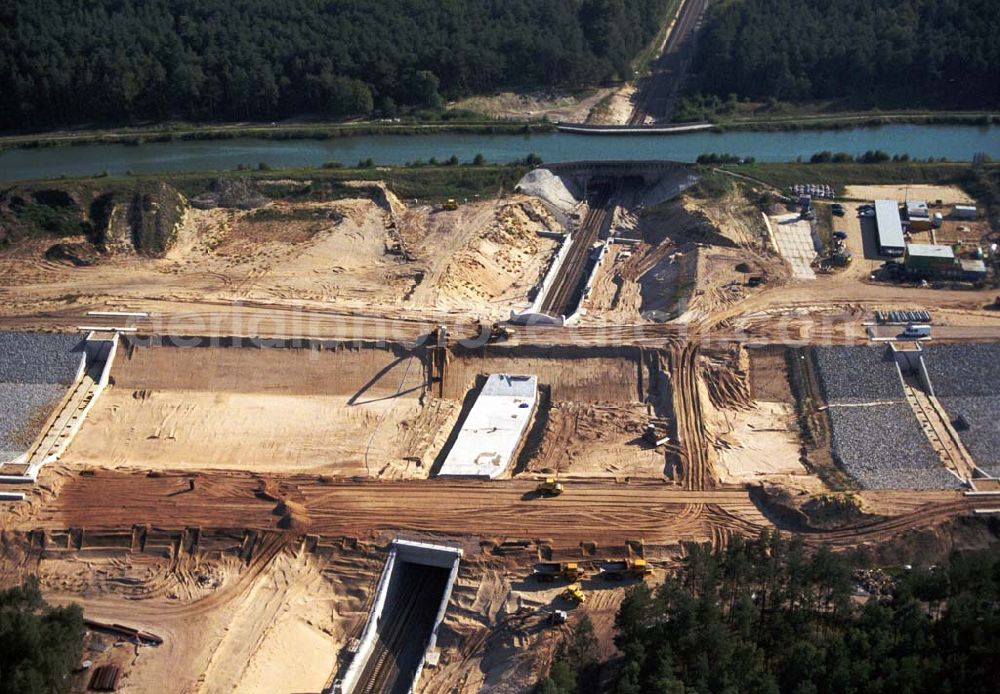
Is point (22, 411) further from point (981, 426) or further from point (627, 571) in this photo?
point (981, 426)

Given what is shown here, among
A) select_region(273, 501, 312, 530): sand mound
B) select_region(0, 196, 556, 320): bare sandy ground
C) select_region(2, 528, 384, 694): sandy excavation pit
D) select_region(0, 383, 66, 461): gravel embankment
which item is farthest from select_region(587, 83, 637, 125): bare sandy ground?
select_region(2, 528, 384, 694): sandy excavation pit

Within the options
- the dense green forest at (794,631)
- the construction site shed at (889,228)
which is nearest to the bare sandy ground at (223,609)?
the dense green forest at (794,631)

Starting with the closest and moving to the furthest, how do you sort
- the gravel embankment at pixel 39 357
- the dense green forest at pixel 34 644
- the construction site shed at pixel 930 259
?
the dense green forest at pixel 34 644
the gravel embankment at pixel 39 357
the construction site shed at pixel 930 259

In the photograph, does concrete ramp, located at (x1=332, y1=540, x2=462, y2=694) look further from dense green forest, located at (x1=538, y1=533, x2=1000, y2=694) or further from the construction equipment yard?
dense green forest, located at (x1=538, y1=533, x2=1000, y2=694)

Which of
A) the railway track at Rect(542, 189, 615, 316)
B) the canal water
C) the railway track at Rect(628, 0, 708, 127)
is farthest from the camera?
the railway track at Rect(628, 0, 708, 127)

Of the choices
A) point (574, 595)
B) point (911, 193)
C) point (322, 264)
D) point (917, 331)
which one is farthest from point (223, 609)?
point (911, 193)

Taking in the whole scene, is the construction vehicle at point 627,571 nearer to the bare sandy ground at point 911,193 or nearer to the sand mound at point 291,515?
the sand mound at point 291,515
